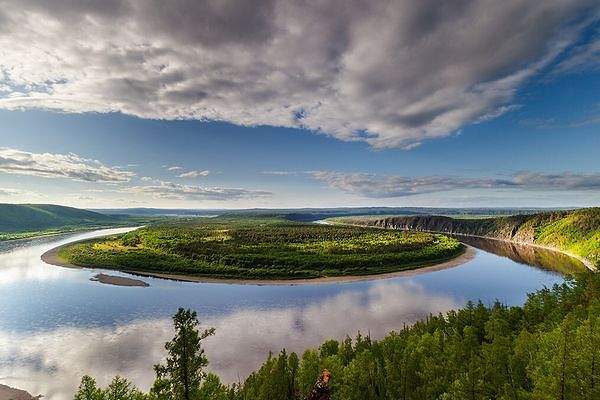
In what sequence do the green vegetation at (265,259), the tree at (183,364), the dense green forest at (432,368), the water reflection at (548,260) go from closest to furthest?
the dense green forest at (432,368), the tree at (183,364), the green vegetation at (265,259), the water reflection at (548,260)

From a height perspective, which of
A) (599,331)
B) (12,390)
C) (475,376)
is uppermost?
(599,331)

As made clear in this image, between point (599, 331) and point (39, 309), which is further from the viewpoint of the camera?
point (39, 309)

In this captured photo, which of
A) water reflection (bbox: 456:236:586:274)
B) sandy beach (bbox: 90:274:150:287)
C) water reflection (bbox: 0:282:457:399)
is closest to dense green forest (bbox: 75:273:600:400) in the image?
water reflection (bbox: 0:282:457:399)

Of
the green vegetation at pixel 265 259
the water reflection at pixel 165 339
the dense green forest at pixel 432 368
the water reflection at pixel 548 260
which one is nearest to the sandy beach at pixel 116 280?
the green vegetation at pixel 265 259

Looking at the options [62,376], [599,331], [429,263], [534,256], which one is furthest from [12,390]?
[534,256]

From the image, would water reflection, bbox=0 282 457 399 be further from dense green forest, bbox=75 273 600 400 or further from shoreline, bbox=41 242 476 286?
shoreline, bbox=41 242 476 286

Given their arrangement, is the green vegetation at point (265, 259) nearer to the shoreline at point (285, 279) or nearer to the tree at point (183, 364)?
the shoreline at point (285, 279)

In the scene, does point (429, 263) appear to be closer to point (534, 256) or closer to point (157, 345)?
point (534, 256)

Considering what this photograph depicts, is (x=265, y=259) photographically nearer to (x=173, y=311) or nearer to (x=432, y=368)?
(x=173, y=311)
